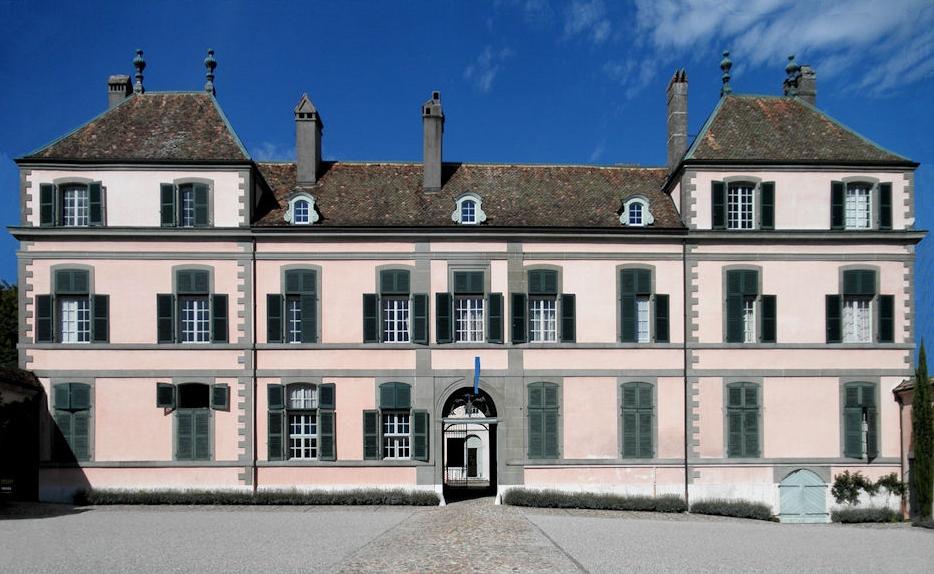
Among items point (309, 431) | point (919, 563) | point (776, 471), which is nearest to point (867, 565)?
point (919, 563)

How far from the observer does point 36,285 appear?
2595 cm

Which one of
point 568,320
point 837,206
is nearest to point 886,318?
point 837,206

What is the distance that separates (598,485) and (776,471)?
581 centimetres

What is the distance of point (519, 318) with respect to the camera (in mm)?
26609

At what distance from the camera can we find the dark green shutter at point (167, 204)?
26.2m

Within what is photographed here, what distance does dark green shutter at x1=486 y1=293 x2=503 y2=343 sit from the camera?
87.0 ft

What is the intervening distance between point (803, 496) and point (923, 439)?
4010 mm

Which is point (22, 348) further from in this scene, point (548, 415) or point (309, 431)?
point (548, 415)

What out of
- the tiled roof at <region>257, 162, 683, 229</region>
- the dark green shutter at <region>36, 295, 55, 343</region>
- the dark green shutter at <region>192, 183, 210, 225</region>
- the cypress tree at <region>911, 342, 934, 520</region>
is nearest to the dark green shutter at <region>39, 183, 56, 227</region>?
the dark green shutter at <region>36, 295, 55, 343</region>

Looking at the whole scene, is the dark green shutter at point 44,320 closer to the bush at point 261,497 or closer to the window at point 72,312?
the window at point 72,312

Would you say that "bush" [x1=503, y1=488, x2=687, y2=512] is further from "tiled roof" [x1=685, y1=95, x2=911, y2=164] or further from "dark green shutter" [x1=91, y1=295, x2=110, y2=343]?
"dark green shutter" [x1=91, y1=295, x2=110, y2=343]

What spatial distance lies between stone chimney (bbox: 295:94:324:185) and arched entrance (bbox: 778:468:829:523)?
1905 centimetres

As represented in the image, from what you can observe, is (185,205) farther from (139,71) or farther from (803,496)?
(803,496)

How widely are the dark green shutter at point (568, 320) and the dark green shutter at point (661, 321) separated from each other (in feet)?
8.94
